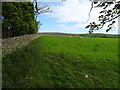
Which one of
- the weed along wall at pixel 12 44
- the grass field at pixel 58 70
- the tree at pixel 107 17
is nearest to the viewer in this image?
the tree at pixel 107 17

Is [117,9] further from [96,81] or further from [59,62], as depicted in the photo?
[59,62]

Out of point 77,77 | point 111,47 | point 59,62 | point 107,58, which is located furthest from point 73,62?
point 111,47

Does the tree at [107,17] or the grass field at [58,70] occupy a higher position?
the tree at [107,17]

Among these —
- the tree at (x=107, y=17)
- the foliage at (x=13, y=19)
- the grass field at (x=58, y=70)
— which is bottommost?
the grass field at (x=58, y=70)

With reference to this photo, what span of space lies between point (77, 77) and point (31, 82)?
1471mm

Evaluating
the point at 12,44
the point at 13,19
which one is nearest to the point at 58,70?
the point at 12,44

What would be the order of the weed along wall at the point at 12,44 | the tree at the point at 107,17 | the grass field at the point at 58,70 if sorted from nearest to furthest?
1. the tree at the point at 107,17
2. the grass field at the point at 58,70
3. the weed along wall at the point at 12,44

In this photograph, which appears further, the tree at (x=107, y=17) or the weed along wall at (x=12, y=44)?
the weed along wall at (x=12, y=44)

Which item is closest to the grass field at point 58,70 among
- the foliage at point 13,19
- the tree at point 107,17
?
the foliage at point 13,19

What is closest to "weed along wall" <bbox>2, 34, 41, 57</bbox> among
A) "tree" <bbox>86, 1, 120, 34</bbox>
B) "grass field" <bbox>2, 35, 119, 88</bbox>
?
"grass field" <bbox>2, 35, 119, 88</bbox>

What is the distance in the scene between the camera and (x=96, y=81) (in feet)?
13.8

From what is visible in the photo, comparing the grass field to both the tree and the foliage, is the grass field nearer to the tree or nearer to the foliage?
the foliage

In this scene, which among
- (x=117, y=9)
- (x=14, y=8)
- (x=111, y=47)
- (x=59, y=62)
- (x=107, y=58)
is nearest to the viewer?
(x=117, y=9)

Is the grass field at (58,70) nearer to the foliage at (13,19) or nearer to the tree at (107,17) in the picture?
the foliage at (13,19)
